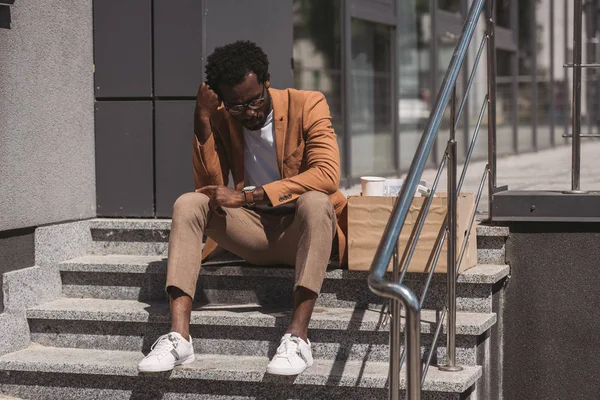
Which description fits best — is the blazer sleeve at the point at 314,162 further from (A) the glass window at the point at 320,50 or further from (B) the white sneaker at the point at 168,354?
(A) the glass window at the point at 320,50

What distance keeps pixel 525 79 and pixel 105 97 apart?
27.0ft

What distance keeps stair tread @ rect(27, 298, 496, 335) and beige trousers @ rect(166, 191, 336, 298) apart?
0.26 meters

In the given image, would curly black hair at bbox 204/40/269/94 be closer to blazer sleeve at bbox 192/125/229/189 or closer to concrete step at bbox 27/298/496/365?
blazer sleeve at bbox 192/125/229/189

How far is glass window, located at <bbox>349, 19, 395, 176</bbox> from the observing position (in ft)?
26.5

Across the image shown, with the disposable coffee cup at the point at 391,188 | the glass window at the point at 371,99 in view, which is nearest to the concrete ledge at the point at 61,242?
the disposable coffee cup at the point at 391,188

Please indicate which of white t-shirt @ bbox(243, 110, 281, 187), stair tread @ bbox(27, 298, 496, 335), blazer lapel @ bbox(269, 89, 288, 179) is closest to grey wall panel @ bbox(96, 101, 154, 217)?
stair tread @ bbox(27, 298, 496, 335)

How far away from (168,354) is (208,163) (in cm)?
94

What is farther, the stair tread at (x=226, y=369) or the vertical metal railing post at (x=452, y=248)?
the stair tread at (x=226, y=369)

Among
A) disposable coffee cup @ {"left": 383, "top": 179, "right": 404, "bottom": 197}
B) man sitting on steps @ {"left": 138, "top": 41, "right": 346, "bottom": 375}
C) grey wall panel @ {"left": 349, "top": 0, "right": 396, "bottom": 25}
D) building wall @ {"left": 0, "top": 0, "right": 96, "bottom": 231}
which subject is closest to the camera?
man sitting on steps @ {"left": 138, "top": 41, "right": 346, "bottom": 375}

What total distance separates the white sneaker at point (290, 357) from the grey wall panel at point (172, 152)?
5.51 feet

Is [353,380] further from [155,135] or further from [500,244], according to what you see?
[155,135]

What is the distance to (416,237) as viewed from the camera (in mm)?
3939

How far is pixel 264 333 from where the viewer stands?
15.2ft

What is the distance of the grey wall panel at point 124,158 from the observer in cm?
575
